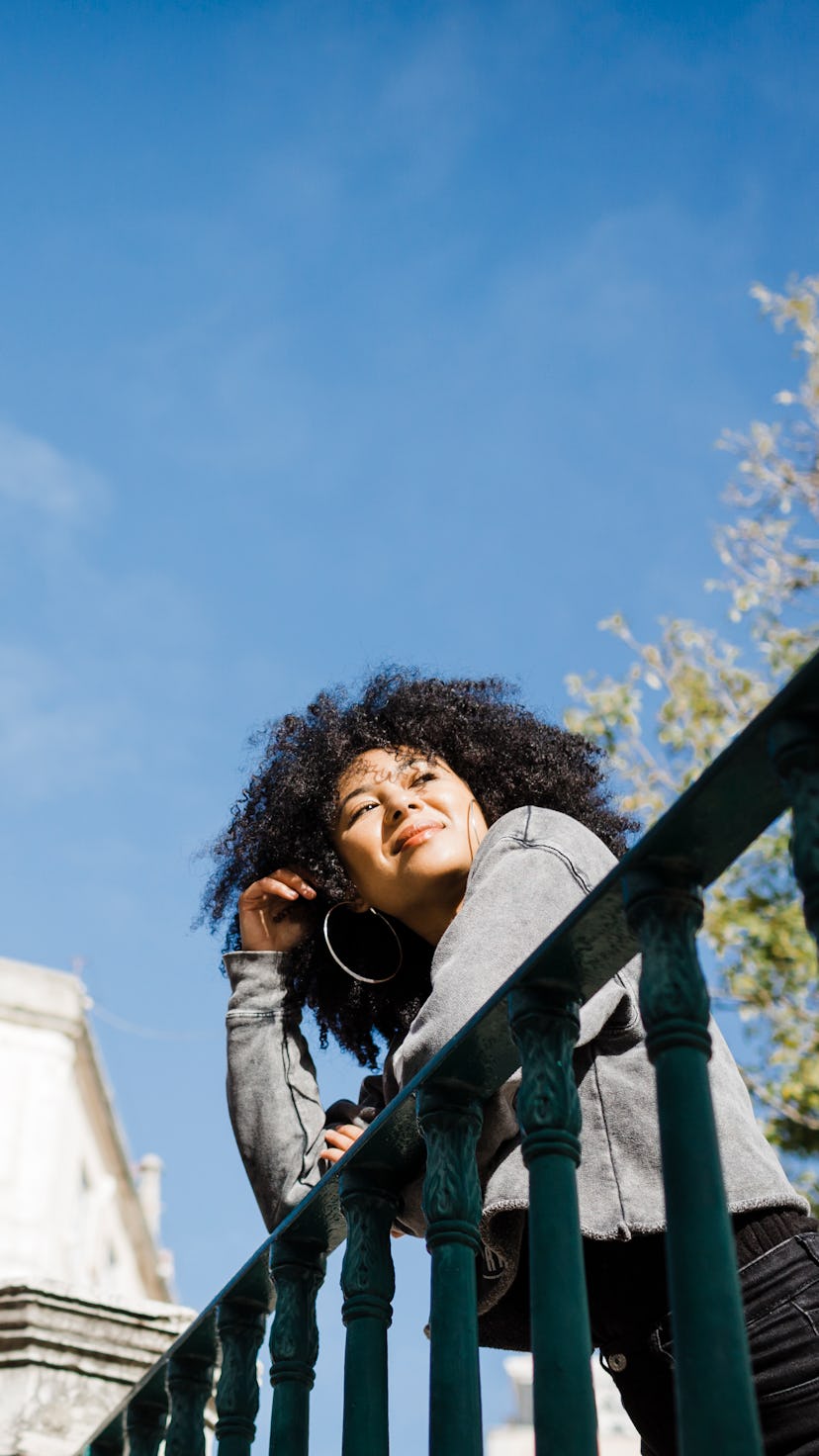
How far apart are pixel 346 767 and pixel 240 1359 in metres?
1.41

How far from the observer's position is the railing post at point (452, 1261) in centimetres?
180

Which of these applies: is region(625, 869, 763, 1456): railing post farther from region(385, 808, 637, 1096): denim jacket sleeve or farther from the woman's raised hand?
the woman's raised hand

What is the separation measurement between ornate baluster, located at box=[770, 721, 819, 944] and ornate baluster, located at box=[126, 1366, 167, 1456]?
198 centimetres

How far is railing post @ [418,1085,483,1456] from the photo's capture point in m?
1.80

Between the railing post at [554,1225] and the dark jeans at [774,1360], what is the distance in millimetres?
552

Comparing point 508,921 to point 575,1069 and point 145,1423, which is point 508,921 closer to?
point 575,1069

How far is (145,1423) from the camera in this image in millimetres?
2916

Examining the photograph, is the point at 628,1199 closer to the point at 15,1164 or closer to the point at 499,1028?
the point at 499,1028

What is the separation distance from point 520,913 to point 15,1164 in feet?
71.9

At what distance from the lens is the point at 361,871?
10.4ft

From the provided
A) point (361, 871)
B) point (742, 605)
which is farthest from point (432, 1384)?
point (742, 605)

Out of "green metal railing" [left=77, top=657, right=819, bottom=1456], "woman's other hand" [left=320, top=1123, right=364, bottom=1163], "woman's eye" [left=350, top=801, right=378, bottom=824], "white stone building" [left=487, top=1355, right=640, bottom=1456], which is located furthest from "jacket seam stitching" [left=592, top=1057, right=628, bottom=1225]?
"white stone building" [left=487, top=1355, right=640, bottom=1456]

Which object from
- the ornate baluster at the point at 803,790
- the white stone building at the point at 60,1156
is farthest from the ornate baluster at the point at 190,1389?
the white stone building at the point at 60,1156

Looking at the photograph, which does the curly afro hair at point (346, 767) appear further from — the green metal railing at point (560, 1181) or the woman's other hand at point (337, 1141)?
the green metal railing at point (560, 1181)
